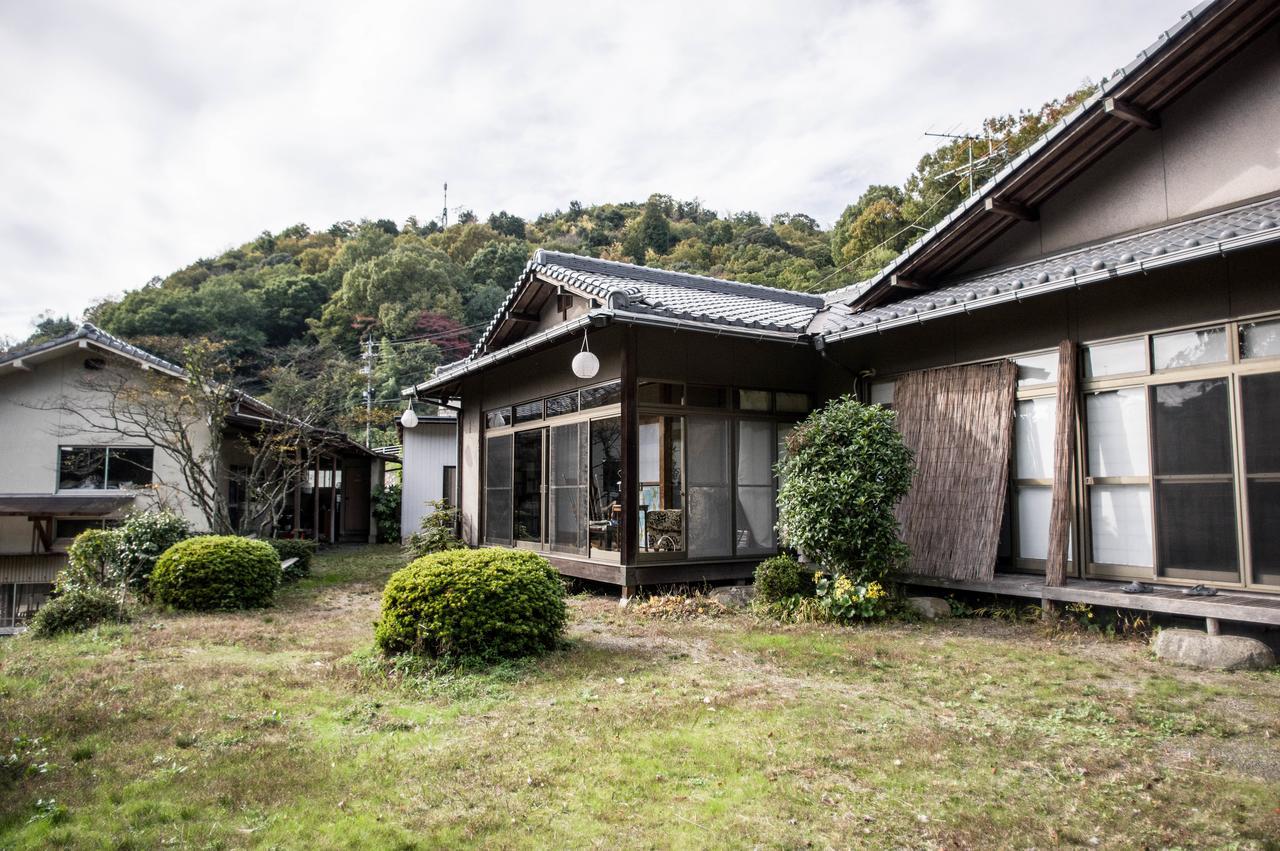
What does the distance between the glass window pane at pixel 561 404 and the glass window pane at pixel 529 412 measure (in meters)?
0.32

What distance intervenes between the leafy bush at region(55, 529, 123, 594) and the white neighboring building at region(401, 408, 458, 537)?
891cm

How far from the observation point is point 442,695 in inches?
187

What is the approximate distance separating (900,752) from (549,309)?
27.3ft

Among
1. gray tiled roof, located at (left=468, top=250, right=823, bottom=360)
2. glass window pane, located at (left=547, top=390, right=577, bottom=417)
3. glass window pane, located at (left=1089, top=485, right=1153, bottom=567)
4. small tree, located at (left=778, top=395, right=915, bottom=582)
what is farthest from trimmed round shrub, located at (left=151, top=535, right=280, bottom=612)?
glass window pane, located at (left=1089, top=485, right=1153, bottom=567)

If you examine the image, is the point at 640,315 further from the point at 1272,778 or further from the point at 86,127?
the point at 1272,778

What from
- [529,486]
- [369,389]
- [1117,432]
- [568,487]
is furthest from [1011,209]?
[369,389]

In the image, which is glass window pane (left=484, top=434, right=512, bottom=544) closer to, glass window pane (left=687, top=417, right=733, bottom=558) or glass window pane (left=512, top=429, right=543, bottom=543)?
glass window pane (left=512, top=429, right=543, bottom=543)

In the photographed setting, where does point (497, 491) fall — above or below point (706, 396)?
below

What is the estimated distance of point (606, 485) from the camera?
28.5ft

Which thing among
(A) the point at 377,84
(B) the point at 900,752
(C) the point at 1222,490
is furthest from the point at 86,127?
(C) the point at 1222,490

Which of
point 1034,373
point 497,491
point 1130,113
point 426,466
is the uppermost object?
point 1130,113

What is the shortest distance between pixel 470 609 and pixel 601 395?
12.7 feet

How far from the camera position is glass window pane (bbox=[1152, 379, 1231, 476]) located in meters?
5.52

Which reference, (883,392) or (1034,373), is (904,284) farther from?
(1034,373)
